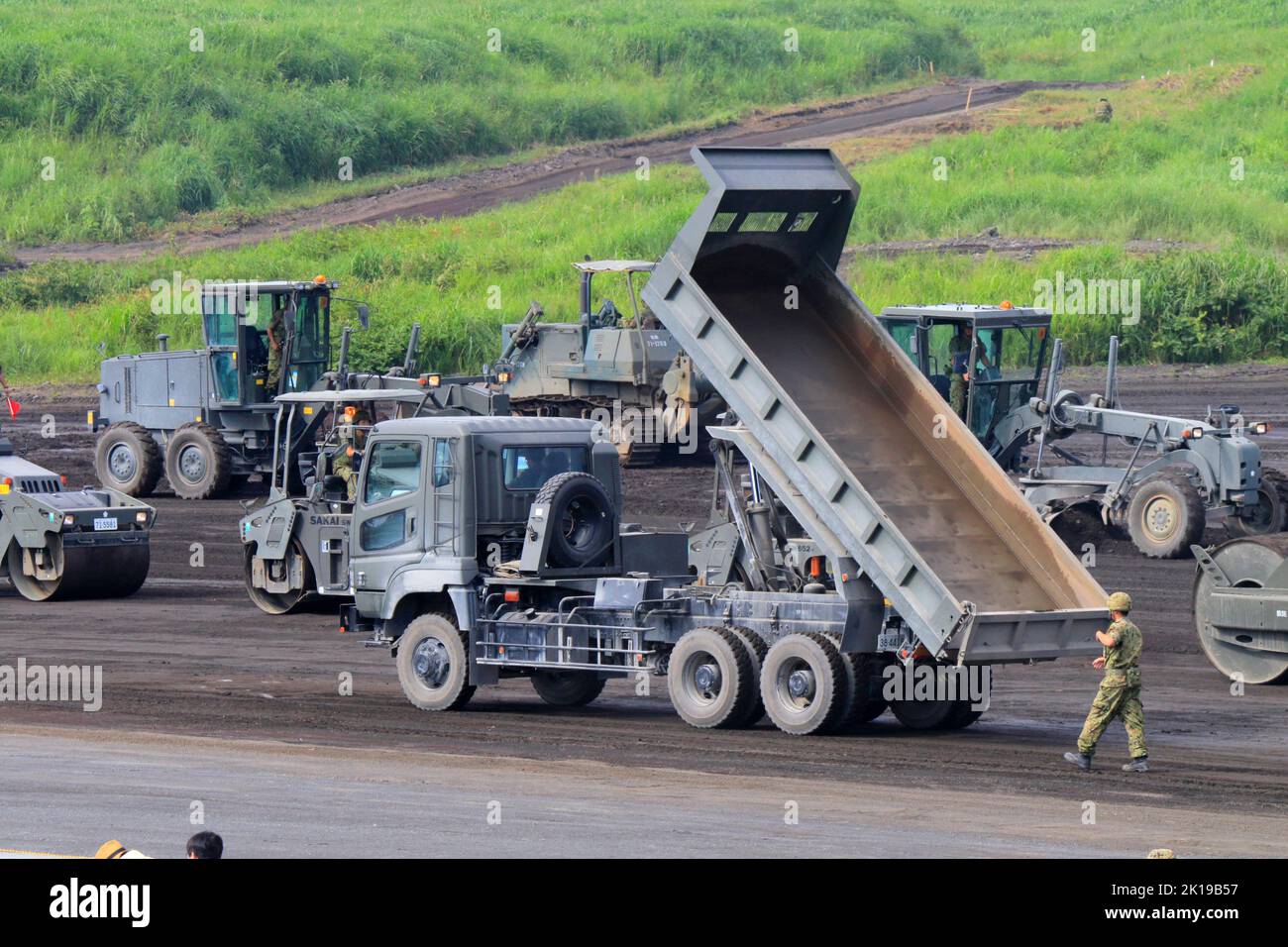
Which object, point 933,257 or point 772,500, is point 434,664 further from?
point 933,257

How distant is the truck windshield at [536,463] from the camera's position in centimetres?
1543

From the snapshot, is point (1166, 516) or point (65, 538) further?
point (1166, 516)

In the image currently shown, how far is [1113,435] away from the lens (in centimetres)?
2359

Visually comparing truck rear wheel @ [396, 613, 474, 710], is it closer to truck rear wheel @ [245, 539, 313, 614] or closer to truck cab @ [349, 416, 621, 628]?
truck cab @ [349, 416, 621, 628]

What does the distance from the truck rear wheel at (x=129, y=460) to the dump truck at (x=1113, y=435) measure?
10987 millimetres

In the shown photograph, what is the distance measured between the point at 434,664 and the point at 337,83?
4441 centimetres

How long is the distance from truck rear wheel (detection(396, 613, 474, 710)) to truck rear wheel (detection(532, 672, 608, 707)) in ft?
2.33

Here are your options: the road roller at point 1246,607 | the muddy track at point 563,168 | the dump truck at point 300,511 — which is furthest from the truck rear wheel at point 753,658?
the muddy track at point 563,168

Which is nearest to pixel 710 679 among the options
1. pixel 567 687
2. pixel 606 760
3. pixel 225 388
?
pixel 606 760

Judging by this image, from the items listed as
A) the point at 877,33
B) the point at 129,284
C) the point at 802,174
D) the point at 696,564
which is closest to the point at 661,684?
the point at 696,564

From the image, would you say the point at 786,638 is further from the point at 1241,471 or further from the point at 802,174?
the point at 1241,471

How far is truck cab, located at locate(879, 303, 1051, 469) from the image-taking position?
920 inches

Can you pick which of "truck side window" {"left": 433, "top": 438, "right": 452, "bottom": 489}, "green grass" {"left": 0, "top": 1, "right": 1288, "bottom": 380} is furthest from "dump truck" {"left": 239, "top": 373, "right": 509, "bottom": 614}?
"green grass" {"left": 0, "top": 1, "right": 1288, "bottom": 380}

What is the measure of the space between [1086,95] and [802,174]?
43101 mm
